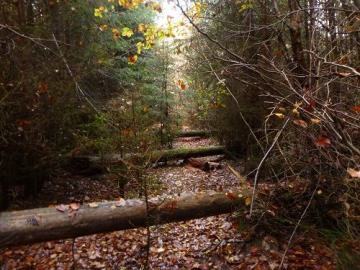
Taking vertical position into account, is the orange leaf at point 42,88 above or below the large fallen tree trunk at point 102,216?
above

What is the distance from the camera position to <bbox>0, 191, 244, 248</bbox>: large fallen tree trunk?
4.37 meters

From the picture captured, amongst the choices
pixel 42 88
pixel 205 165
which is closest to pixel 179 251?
pixel 42 88

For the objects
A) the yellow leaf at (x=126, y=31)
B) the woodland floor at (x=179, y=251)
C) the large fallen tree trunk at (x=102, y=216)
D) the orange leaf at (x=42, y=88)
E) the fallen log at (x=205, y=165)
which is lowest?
the fallen log at (x=205, y=165)

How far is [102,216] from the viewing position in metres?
4.67

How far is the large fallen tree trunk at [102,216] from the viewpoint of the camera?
4.37 m

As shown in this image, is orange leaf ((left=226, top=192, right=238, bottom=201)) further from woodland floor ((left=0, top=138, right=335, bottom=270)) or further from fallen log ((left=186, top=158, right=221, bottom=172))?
fallen log ((left=186, top=158, right=221, bottom=172))

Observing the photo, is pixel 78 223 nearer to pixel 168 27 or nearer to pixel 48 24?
pixel 48 24

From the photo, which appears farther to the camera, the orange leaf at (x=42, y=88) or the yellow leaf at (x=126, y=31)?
the yellow leaf at (x=126, y=31)

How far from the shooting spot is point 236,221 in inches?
224

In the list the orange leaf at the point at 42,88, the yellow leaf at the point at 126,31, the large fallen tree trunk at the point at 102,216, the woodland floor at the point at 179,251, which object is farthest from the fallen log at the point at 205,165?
the orange leaf at the point at 42,88

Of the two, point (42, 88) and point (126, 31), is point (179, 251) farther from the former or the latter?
point (126, 31)

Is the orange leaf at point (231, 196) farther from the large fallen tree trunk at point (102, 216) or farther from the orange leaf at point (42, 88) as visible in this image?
the orange leaf at point (42, 88)

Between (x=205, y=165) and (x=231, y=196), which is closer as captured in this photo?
(x=231, y=196)

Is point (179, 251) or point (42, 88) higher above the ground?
point (42, 88)
